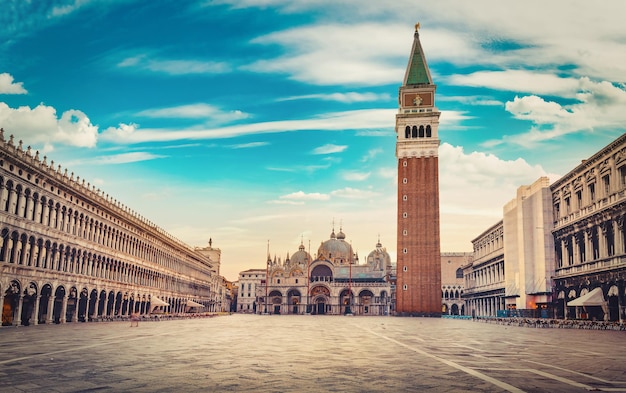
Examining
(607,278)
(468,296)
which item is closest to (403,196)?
(468,296)

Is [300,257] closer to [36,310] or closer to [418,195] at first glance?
[418,195]

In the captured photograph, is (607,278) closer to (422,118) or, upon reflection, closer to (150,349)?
(150,349)

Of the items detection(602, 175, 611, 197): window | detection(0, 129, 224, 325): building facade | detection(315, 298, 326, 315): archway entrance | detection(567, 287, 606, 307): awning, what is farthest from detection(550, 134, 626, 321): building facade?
detection(315, 298, 326, 315): archway entrance

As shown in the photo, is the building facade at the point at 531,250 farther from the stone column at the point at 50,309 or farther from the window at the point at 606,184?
the stone column at the point at 50,309

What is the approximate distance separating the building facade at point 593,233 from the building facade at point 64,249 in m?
38.3

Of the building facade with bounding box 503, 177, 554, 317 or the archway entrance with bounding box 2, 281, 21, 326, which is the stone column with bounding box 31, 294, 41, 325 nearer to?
the archway entrance with bounding box 2, 281, 21, 326

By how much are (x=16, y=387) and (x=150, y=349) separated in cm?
888

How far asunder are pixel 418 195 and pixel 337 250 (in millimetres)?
49724

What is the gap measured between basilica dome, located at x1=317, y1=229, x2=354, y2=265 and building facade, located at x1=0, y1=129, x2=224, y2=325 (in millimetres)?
66002

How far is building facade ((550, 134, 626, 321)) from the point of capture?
36.9 metres

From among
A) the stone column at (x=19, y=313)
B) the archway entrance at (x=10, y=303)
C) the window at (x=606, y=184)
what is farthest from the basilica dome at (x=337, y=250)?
the stone column at (x=19, y=313)

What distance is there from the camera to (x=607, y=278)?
3822 centimetres

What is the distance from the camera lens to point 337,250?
13275 cm

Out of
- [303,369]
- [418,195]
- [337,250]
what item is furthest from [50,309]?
[337,250]
